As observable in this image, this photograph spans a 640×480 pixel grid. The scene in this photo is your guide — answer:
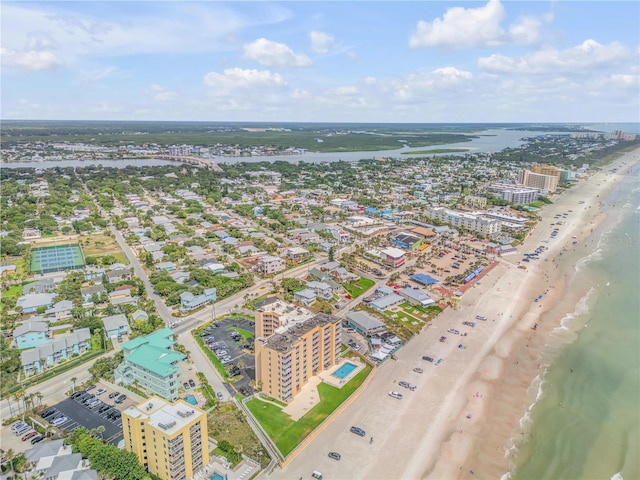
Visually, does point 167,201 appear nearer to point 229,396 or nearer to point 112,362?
point 112,362

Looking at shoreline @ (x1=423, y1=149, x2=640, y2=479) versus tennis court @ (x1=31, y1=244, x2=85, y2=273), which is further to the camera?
tennis court @ (x1=31, y1=244, x2=85, y2=273)

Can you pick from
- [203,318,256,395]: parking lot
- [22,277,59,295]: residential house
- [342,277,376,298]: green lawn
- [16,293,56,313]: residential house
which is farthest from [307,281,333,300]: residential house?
[22,277,59,295]: residential house

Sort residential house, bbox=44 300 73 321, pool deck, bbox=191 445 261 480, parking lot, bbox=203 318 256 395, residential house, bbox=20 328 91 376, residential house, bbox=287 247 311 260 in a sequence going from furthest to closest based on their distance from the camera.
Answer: residential house, bbox=287 247 311 260
residential house, bbox=44 300 73 321
residential house, bbox=20 328 91 376
parking lot, bbox=203 318 256 395
pool deck, bbox=191 445 261 480

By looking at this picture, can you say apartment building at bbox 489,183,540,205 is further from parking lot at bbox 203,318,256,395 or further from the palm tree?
the palm tree

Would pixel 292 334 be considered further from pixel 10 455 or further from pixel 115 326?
pixel 10 455

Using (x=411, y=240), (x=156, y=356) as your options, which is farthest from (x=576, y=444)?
(x=411, y=240)

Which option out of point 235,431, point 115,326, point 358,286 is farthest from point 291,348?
point 358,286
